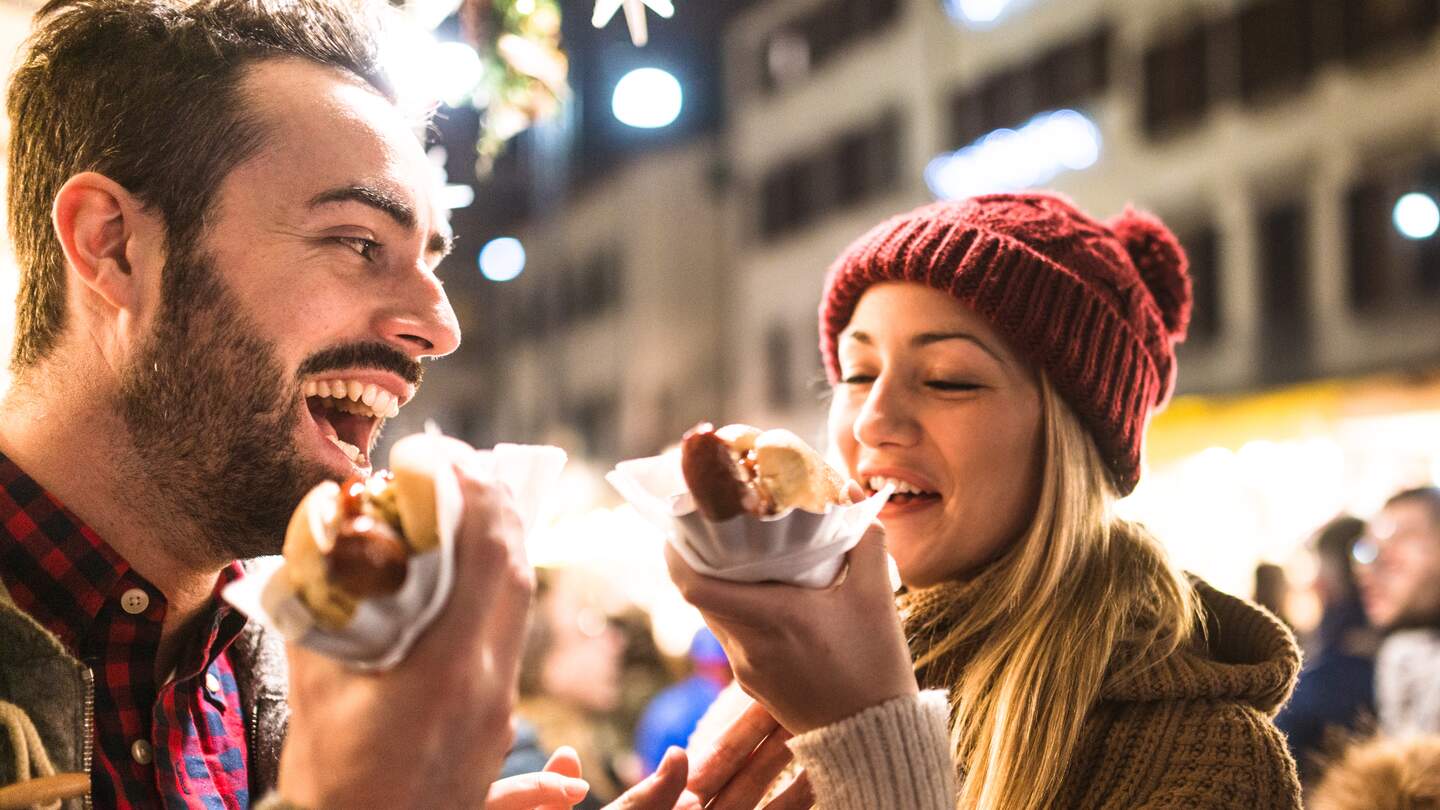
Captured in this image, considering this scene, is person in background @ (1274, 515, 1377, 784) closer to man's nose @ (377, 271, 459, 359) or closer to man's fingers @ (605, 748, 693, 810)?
man's fingers @ (605, 748, 693, 810)

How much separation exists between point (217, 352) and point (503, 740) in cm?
90

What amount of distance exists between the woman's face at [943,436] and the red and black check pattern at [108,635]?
1.39 meters

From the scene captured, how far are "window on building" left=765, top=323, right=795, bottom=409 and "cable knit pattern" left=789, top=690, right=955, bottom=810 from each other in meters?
22.6

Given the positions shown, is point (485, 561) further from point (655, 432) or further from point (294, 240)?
point (655, 432)

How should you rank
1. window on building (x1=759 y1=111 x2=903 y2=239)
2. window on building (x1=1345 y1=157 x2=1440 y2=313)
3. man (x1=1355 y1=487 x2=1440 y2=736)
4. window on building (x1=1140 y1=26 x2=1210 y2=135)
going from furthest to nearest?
window on building (x1=759 y1=111 x2=903 y2=239) → window on building (x1=1140 y1=26 x2=1210 y2=135) → window on building (x1=1345 y1=157 x2=1440 y2=313) → man (x1=1355 y1=487 x2=1440 y2=736)

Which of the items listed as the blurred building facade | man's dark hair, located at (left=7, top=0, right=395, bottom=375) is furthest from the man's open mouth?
the blurred building facade

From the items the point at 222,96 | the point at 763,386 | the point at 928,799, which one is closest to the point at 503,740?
the point at 928,799

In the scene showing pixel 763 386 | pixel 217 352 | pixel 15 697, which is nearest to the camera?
pixel 15 697

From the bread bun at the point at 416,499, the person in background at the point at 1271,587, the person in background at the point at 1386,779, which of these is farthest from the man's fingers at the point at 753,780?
the person in background at the point at 1271,587

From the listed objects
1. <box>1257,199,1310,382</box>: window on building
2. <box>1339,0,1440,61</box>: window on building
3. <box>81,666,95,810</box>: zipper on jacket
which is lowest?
<box>81,666,95,810</box>: zipper on jacket

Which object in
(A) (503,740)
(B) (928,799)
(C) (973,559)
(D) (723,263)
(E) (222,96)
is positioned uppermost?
(D) (723,263)

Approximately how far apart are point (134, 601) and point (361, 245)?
702 mm

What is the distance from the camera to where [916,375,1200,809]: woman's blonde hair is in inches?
88.0

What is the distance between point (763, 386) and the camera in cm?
2573
